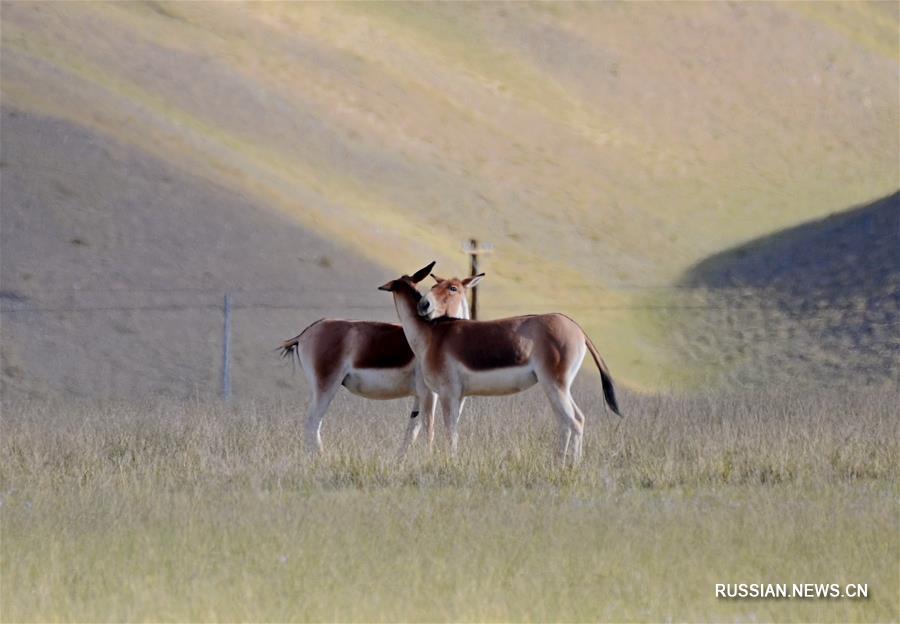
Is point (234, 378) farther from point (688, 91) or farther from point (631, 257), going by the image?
point (688, 91)

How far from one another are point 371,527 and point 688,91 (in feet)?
181

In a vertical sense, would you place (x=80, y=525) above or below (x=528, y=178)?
below

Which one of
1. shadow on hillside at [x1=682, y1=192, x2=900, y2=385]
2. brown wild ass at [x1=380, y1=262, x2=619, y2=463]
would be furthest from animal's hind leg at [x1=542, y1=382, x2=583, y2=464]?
shadow on hillside at [x1=682, y1=192, x2=900, y2=385]

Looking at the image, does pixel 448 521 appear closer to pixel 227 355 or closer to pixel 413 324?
pixel 413 324

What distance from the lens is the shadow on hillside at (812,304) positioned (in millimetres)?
35938

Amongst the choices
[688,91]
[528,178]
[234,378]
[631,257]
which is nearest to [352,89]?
[528,178]

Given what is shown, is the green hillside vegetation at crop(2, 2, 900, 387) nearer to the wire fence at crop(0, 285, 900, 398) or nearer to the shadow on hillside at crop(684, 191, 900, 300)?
the wire fence at crop(0, 285, 900, 398)

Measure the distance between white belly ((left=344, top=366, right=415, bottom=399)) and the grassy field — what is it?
0.49 m

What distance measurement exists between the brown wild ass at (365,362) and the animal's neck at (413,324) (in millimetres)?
381

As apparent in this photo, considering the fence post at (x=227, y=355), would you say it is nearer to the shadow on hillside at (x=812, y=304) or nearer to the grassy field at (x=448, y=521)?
the grassy field at (x=448, y=521)

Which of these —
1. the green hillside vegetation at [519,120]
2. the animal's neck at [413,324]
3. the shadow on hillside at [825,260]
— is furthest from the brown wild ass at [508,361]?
the shadow on hillside at [825,260]

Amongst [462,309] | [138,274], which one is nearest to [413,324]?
[462,309]

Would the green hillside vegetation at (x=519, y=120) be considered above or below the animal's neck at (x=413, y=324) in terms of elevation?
Answer: above

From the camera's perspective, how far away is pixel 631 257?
1821 inches
